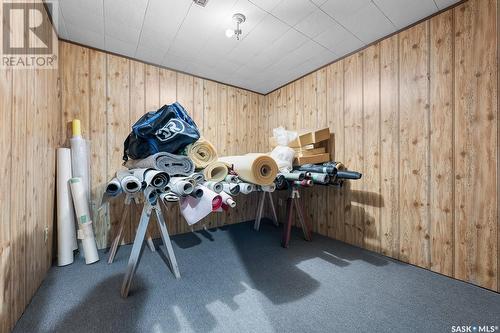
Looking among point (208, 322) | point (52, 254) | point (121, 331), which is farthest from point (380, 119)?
point (52, 254)

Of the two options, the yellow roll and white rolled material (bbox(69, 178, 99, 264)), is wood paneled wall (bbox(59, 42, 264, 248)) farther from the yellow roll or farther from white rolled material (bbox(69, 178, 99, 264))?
white rolled material (bbox(69, 178, 99, 264))

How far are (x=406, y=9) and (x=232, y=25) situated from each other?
1.39 metres

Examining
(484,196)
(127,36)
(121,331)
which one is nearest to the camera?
(121,331)

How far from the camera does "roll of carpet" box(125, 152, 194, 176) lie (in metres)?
1.40

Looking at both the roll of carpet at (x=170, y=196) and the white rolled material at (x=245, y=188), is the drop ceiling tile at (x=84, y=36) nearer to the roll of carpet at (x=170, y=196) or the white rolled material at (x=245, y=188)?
the roll of carpet at (x=170, y=196)

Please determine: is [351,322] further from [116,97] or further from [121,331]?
[116,97]

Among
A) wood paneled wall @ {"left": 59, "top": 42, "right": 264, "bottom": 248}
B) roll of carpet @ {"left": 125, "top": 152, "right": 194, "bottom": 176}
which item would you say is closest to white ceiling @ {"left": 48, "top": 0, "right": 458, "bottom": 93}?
wood paneled wall @ {"left": 59, "top": 42, "right": 264, "bottom": 248}

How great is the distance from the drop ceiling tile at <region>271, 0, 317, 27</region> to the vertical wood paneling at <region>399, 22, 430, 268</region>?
3.11 ft

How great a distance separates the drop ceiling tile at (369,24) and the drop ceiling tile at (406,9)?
0.13 feet

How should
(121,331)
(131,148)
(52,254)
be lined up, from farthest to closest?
1. (52,254)
2. (131,148)
3. (121,331)

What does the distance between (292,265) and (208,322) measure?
2.85 ft

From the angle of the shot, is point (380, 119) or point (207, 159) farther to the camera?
point (380, 119)

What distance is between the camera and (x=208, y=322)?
109cm

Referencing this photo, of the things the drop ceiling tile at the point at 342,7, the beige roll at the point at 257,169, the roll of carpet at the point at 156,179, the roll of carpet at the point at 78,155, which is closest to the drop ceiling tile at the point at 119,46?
the roll of carpet at the point at 78,155
